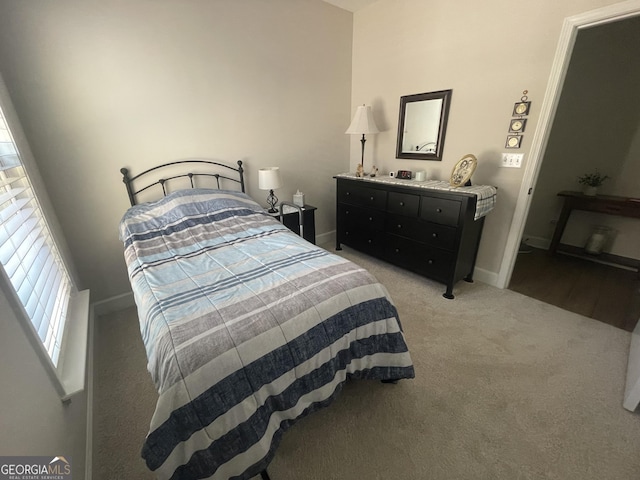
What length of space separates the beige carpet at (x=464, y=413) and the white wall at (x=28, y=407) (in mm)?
342

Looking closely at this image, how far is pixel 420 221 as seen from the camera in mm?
2441

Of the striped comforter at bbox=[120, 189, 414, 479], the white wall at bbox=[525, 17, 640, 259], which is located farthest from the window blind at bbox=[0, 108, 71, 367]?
the white wall at bbox=[525, 17, 640, 259]

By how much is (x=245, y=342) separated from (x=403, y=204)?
202 centimetres

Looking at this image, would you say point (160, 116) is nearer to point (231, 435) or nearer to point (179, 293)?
point (179, 293)

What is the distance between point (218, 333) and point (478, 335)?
6.16 feet

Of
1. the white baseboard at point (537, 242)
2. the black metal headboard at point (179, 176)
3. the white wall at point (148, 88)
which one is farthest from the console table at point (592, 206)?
the black metal headboard at point (179, 176)

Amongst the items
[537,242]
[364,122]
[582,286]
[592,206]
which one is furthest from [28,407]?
[537,242]

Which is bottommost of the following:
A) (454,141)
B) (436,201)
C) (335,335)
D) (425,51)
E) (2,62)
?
(335,335)

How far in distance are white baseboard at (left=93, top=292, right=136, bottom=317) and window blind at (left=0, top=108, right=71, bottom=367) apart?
585 millimetres

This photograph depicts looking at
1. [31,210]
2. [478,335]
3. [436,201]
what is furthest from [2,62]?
[478,335]

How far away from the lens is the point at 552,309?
2.20 m

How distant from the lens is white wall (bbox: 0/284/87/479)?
0.72 meters

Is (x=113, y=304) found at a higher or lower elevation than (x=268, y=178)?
lower

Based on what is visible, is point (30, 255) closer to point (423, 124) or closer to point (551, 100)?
point (423, 124)
